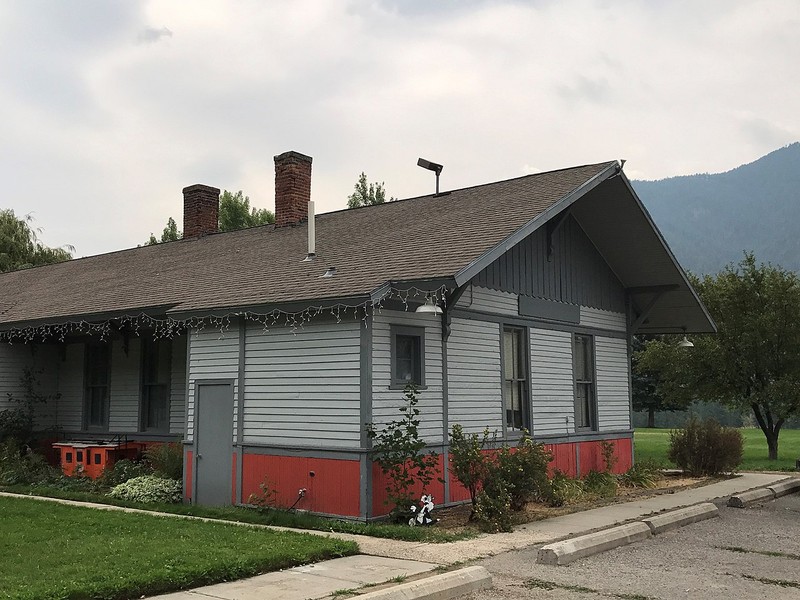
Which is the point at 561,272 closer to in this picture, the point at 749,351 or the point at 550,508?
the point at 550,508

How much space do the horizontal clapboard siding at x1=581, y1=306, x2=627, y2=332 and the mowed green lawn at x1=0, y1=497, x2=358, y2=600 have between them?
28.5 feet

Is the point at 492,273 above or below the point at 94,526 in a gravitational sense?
above

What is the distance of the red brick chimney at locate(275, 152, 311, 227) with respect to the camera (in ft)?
63.2

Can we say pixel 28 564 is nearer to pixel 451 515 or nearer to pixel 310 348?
pixel 310 348

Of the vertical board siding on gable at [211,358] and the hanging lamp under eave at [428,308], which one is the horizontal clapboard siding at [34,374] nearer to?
the vertical board siding on gable at [211,358]

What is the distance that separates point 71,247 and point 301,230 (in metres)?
28.4

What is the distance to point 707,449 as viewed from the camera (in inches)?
705

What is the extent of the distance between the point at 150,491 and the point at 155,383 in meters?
4.11

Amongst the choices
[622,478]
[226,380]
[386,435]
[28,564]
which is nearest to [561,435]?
[622,478]

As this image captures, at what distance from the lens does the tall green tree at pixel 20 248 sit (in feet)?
128

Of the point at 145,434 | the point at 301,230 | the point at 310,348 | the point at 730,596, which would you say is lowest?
Answer: the point at 730,596

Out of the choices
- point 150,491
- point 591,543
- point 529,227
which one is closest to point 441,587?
point 591,543

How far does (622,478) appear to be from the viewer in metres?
16.7

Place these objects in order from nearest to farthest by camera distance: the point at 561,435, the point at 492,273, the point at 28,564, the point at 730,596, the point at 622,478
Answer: the point at 730,596 → the point at 28,564 → the point at 492,273 → the point at 561,435 → the point at 622,478
